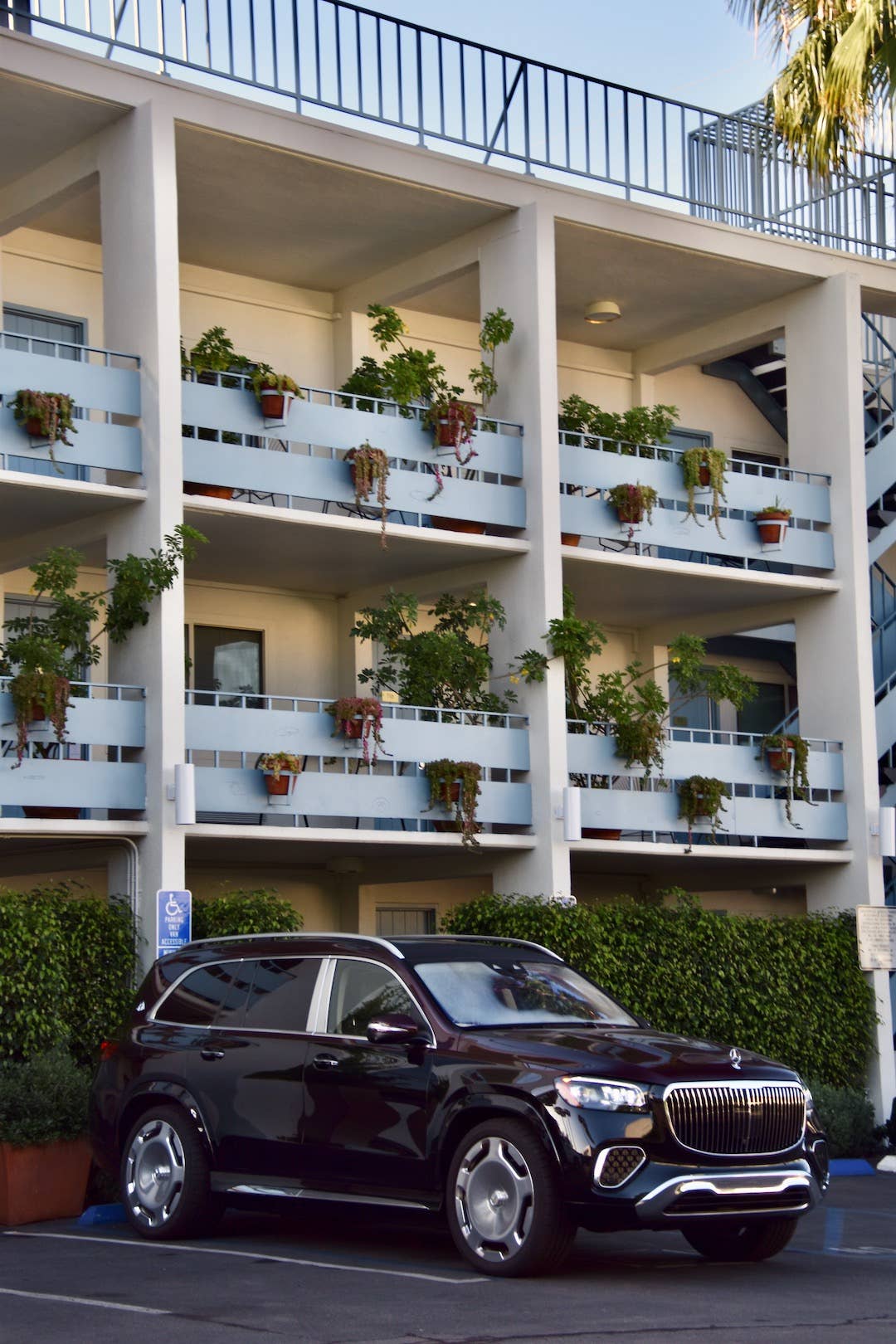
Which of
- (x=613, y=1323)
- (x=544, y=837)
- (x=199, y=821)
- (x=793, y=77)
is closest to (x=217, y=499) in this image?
(x=199, y=821)

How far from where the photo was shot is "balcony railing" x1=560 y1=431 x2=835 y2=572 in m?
20.9

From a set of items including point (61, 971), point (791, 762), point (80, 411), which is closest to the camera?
point (61, 971)

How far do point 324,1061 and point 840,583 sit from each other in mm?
12697

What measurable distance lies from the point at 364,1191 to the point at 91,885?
429 inches

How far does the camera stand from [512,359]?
2066cm

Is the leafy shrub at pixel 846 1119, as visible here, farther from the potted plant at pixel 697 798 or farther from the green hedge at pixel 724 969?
the potted plant at pixel 697 798

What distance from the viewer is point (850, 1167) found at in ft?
63.5

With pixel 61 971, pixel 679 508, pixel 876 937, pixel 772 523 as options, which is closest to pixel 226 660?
pixel 679 508

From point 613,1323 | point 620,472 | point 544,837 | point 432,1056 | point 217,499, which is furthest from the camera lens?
point 620,472

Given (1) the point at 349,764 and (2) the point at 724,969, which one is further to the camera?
(2) the point at 724,969

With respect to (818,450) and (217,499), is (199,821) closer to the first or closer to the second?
(217,499)

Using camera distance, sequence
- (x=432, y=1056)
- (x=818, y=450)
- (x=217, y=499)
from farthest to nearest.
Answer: (x=818, y=450)
(x=217, y=499)
(x=432, y=1056)

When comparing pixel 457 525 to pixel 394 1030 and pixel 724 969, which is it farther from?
pixel 394 1030

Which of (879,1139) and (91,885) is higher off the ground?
(91,885)
